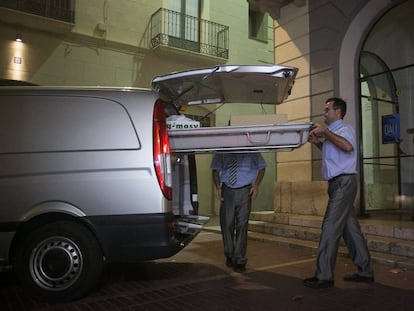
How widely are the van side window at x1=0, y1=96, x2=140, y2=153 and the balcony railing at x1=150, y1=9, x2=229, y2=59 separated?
10006 mm

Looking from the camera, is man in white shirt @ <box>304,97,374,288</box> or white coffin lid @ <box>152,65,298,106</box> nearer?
man in white shirt @ <box>304,97,374,288</box>

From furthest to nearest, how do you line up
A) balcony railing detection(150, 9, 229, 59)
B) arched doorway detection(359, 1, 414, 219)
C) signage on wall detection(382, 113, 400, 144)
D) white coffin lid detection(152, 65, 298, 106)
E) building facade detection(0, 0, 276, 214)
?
balcony railing detection(150, 9, 229, 59) < building facade detection(0, 0, 276, 214) < signage on wall detection(382, 113, 400, 144) < arched doorway detection(359, 1, 414, 219) < white coffin lid detection(152, 65, 298, 106)

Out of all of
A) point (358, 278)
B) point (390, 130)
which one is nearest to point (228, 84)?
point (358, 278)

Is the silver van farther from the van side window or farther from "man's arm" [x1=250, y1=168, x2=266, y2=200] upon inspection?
"man's arm" [x1=250, y1=168, x2=266, y2=200]

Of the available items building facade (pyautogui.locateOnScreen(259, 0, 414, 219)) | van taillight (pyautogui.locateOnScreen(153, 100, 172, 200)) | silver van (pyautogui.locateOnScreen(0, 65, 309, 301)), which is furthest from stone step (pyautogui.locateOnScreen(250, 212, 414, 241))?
van taillight (pyautogui.locateOnScreen(153, 100, 172, 200))

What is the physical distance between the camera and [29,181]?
4.14 metres

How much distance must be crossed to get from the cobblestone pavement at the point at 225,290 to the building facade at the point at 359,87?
9.68 ft

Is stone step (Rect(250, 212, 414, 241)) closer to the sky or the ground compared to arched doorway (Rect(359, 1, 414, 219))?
closer to the ground

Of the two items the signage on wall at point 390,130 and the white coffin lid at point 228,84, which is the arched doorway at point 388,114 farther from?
the white coffin lid at point 228,84

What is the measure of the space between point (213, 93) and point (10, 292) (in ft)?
10.9

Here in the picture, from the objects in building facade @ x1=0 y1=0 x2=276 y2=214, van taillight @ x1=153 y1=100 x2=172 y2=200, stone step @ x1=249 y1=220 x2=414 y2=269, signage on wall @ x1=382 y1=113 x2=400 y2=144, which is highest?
building facade @ x1=0 y1=0 x2=276 y2=214

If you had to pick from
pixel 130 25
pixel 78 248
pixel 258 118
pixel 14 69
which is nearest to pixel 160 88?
pixel 258 118

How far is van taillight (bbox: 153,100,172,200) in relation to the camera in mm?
4152

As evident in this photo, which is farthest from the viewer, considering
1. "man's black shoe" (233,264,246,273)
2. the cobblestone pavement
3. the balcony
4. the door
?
the balcony
